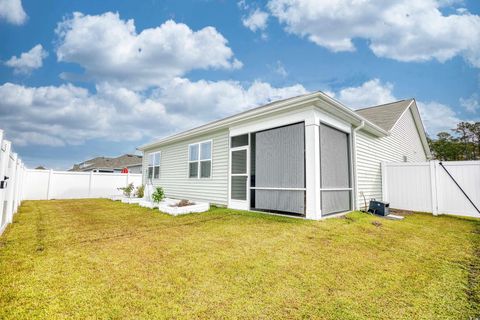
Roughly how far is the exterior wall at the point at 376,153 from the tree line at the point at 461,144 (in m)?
15.1

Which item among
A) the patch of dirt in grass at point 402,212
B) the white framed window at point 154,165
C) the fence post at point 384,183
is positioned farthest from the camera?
the white framed window at point 154,165

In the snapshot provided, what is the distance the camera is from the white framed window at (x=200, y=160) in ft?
30.6

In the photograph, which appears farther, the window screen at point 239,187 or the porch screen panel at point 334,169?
the window screen at point 239,187

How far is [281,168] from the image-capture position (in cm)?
647

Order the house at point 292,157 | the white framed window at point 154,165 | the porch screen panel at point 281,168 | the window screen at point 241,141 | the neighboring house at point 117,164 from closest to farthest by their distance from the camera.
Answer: the house at point 292,157 < the porch screen panel at point 281,168 < the window screen at point 241,141 < the white framed window at point 154,165 < the neighboring house at point 117,164

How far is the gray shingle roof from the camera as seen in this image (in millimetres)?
10137

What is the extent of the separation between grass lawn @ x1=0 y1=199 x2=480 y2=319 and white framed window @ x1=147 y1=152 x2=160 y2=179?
8210 mm

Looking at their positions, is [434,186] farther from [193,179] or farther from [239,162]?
[193,179]

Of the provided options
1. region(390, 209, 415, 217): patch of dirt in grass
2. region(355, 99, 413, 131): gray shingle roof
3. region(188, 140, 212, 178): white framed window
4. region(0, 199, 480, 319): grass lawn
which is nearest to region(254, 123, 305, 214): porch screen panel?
region(0, 199, 480, 319): grass lawn

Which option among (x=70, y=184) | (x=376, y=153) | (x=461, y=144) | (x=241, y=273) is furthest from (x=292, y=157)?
(x=461, y=144)

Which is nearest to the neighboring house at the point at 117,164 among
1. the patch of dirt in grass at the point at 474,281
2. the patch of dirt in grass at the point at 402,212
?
the patch of dirt in grass at the point at 402,212

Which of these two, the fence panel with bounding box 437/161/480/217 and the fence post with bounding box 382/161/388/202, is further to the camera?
the fence post with bounding box 382/161/388/202

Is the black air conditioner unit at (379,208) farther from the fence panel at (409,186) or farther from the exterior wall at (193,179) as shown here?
the exterior wall at (193,179)

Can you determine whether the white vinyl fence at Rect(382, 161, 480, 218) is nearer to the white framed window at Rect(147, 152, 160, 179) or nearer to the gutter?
the gutter
